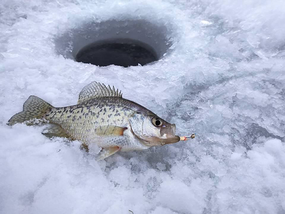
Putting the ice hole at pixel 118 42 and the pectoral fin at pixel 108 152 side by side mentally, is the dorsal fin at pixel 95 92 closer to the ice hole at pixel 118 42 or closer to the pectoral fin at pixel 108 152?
the pectoral fin at pixel 108 152

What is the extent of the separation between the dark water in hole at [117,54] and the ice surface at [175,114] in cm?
40

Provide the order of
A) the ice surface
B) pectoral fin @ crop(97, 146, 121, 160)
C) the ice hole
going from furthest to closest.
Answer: the ice hole, pectoral fin @ crop(97, 146, 121, 160), the ice surface

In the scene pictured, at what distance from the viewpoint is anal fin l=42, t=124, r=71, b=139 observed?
1916 millimetres

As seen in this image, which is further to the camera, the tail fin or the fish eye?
the tail fin

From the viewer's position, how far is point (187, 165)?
1.85 meters

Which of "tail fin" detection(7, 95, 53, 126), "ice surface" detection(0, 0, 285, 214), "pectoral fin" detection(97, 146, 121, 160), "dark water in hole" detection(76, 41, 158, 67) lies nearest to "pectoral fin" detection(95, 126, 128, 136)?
"pectoral fin" detection(97, 146, 121, 160)

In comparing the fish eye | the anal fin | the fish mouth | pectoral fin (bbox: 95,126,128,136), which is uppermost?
the fish eye

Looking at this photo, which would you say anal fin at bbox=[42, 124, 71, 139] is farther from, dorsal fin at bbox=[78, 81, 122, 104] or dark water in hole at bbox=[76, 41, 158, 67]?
dark water in hole at bbox=[76, 41, 158, 67]

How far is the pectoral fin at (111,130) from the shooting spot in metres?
1.76

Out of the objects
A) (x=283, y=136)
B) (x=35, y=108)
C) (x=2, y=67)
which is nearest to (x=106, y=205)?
(x=35, y=108)

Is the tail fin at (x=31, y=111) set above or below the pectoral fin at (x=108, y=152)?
below

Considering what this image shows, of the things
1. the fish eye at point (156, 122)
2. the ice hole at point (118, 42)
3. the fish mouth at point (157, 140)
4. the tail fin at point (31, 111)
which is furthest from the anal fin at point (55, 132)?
the ice hole at point (118, 42)

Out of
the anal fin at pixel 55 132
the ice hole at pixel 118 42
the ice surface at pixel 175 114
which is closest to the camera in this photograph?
the ice surface at pixel 175 114

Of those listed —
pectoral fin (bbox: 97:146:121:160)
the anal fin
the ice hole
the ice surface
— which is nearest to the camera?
the ice surface
